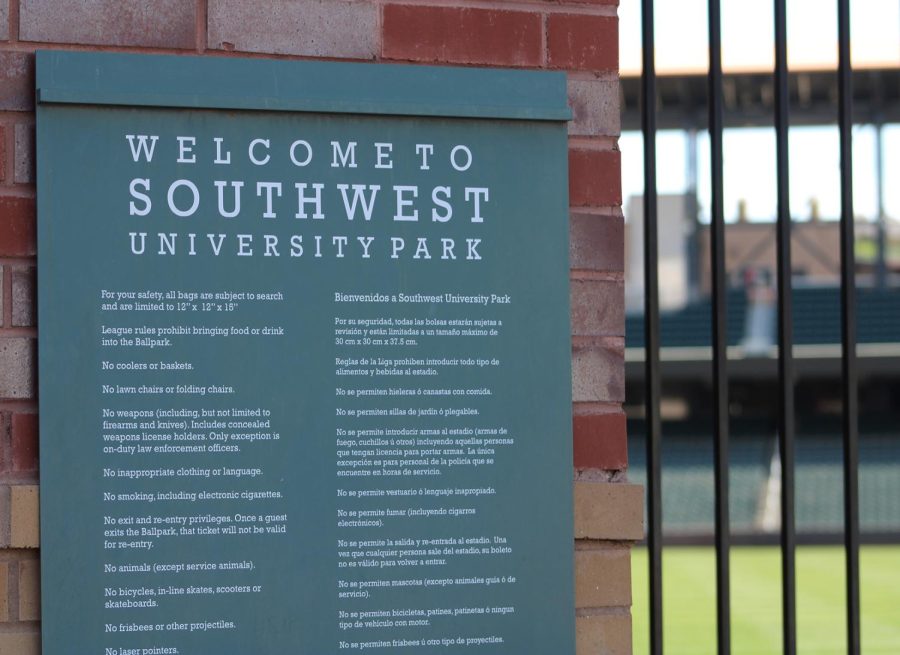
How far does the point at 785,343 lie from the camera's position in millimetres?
1902

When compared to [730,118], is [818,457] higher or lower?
lower

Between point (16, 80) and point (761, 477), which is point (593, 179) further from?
point (761, 477)

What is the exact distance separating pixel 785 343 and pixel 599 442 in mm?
385

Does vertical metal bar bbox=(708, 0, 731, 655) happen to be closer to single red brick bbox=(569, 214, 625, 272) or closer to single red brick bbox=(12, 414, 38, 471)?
single red brick bbox=(569, 214, 625, 272)

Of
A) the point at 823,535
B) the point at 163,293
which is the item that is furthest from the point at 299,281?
the point at 823,535

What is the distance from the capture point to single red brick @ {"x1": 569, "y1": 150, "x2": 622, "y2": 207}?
1793mm

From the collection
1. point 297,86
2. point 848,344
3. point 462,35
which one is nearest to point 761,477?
point 848,344

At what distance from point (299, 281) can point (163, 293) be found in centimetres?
20

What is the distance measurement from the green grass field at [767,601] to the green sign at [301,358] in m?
8.90

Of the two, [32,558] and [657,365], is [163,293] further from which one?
[657,365]

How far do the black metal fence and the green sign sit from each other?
0.21 meters

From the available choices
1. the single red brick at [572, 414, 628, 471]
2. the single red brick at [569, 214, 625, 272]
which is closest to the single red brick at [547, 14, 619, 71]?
the single red brick at [569, 214, 625, 272]

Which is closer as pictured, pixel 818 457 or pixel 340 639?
pixel 340 639

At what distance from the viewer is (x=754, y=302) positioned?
24578 mm
